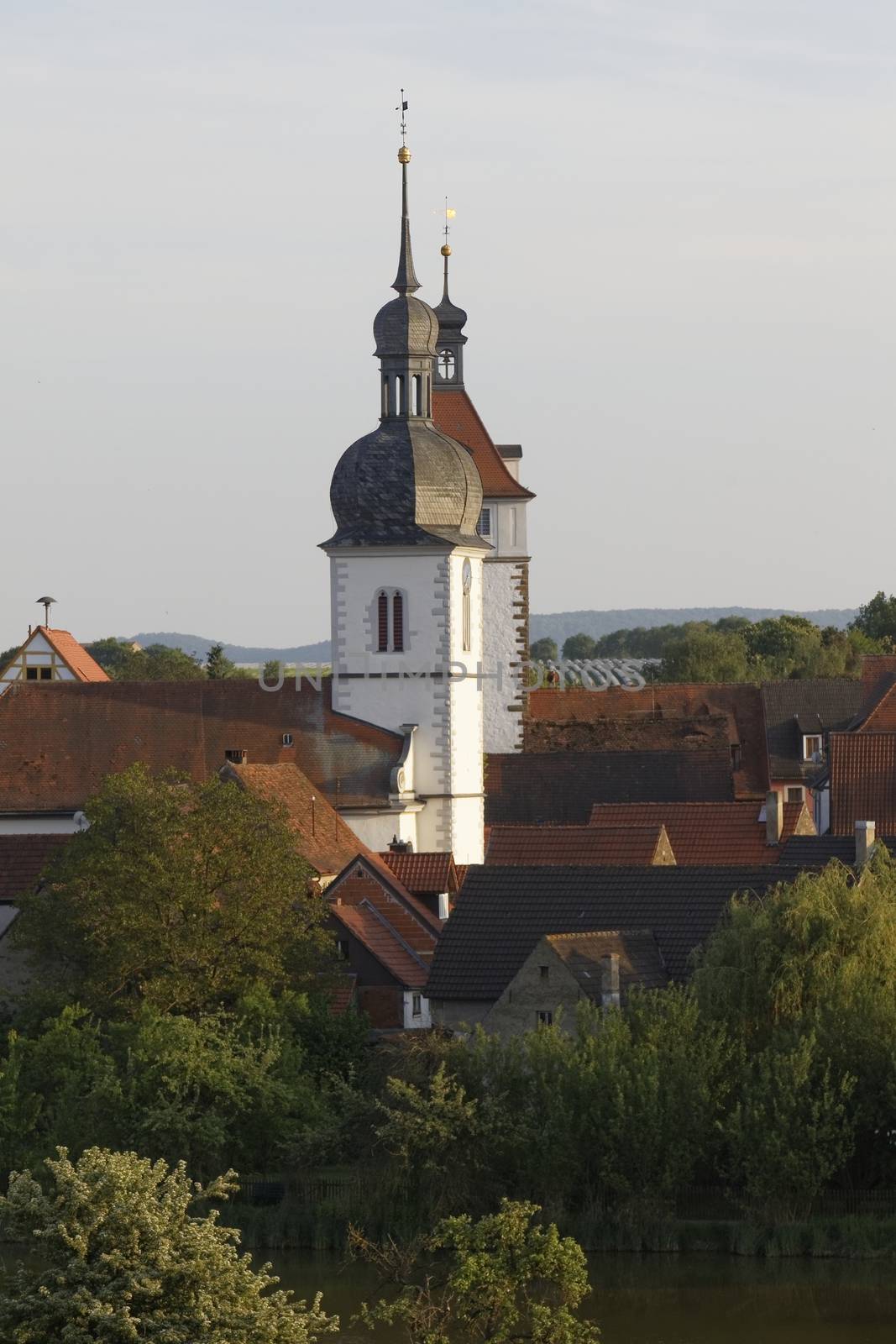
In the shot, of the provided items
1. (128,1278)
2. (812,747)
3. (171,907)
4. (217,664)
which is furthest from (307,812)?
(217,664)

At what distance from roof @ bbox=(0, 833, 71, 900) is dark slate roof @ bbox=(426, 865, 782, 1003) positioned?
8.27 m

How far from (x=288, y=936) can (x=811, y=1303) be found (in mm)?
12477

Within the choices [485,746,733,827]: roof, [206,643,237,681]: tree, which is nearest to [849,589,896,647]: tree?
[206,643,237,681]: tree

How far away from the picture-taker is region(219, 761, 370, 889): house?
164 ft

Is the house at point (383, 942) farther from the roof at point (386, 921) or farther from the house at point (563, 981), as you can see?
the house at point (563, 981)

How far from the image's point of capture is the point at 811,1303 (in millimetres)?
32625

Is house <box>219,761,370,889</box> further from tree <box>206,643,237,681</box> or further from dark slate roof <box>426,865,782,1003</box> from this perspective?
tree <box>206,643,237,681</box>

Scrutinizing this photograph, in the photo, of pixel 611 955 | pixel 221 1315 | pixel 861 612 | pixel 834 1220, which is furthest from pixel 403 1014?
pixel 861 612

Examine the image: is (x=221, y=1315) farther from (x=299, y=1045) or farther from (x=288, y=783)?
(x=288, y=783)

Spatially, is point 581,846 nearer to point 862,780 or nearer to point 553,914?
point 553,914

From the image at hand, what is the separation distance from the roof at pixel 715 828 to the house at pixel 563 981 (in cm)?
1132

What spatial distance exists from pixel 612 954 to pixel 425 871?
44.2 feet

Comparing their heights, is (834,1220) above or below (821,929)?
below

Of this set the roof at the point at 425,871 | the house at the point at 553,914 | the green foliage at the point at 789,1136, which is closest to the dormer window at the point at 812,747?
the roof at the point at 425,871
